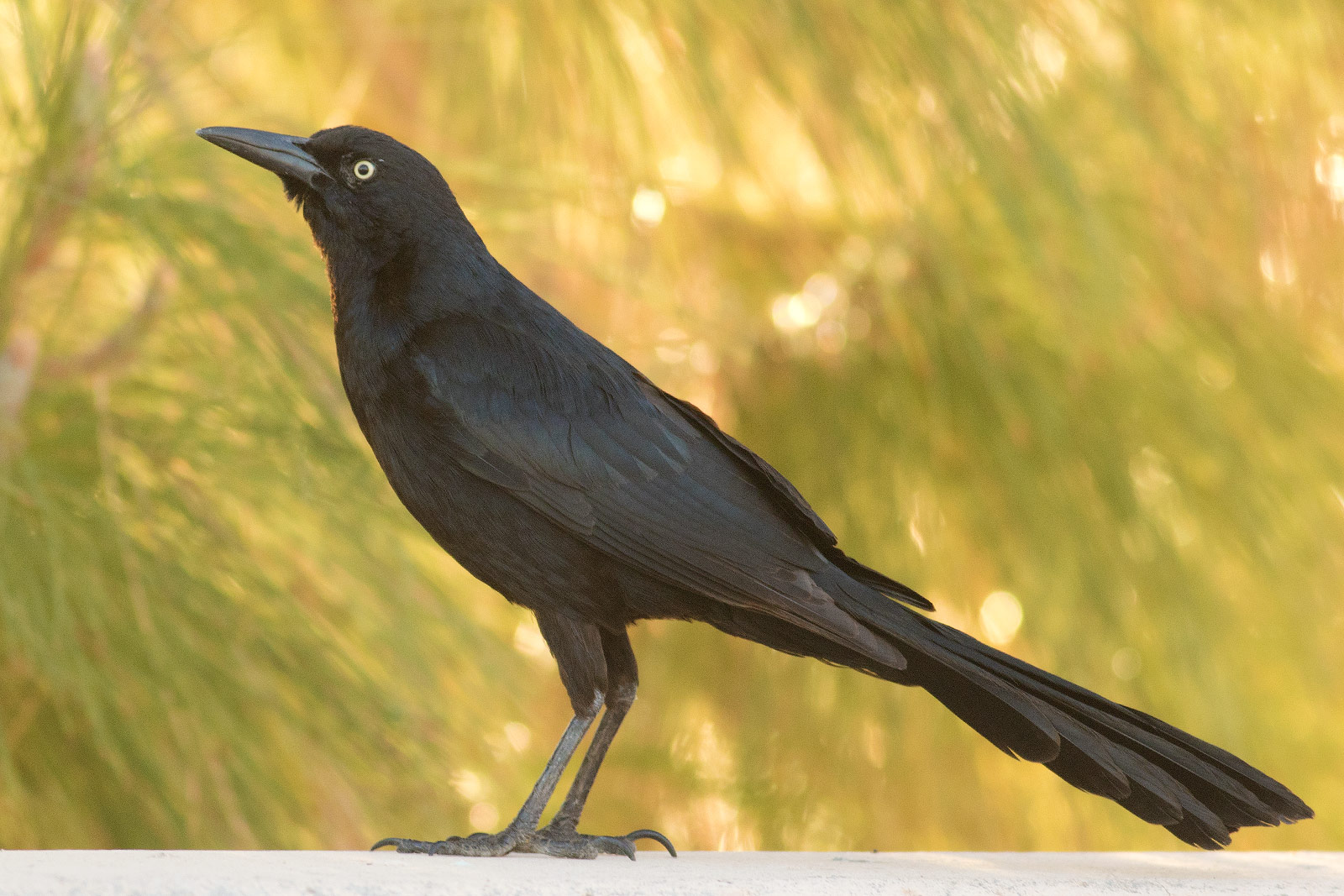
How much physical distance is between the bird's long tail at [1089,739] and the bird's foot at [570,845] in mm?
267

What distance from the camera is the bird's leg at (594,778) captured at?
1.06 metres

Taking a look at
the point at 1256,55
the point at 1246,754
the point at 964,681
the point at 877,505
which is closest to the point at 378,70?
the point at 877,505

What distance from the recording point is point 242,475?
4.33 feet

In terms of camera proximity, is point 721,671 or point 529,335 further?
point 721,671

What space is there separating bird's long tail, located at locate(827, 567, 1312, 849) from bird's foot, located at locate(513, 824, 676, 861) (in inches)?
10.5

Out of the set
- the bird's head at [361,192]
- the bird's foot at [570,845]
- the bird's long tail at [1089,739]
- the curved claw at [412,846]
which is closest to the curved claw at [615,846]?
the bird's foot at [570,845]

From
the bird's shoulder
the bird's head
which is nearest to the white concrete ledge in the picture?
the bird's shoulder

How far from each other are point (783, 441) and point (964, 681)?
0.69m

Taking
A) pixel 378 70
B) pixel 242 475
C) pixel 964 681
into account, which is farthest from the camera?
pixel 378 70

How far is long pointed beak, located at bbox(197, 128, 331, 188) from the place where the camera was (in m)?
1.06

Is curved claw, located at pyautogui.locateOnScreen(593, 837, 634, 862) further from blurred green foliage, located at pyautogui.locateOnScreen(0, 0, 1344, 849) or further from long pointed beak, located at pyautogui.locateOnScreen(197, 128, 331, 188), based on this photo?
long pointed beak, located at pyautogui.locateOnScreen(197, 128, 331, 188)

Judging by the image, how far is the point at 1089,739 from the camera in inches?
39.1

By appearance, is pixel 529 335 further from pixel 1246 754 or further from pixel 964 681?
pixel 1246 754

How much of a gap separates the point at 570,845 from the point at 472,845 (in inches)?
3.2
